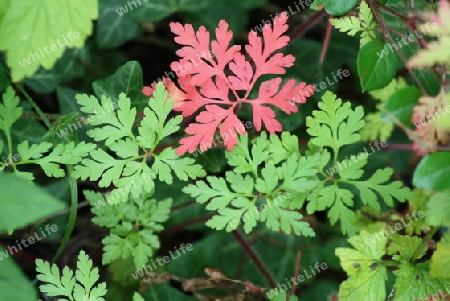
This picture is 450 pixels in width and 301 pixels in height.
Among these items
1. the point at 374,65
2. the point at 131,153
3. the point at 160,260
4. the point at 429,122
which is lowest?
the point at 160,260

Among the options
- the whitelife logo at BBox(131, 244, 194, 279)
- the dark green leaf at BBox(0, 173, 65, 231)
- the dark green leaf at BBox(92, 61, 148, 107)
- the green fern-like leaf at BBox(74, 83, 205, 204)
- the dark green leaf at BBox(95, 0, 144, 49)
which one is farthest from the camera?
the dark green leaf at BBox(95, 0, 144, 49)

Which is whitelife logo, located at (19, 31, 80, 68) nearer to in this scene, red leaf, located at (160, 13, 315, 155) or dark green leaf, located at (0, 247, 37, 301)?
red leaf, located at (160, 13, 315, 155)

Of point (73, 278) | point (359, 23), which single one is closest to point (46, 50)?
point (73, 278)

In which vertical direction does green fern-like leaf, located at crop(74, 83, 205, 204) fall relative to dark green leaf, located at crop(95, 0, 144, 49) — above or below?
below

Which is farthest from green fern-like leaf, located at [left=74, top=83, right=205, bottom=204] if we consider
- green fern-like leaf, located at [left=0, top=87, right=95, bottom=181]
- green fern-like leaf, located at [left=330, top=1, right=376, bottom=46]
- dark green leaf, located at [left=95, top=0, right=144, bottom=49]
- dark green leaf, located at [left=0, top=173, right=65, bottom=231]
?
dark green leaf, located at [left=95, top=0, right=144, bottom=49]

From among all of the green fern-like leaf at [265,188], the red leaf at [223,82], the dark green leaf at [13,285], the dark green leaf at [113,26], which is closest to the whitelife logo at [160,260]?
the green fern-like leaf at [265,188]

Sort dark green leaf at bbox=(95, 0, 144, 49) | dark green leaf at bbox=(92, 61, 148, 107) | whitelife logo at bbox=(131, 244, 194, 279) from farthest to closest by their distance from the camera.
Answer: dark green leaf at bbox=(95, 0, 144, 49) → whitelife logo at bbox=(131, 244, 194, 279) → dark green leaf at bbox=(92, 61, 148, 107)

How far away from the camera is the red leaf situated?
1475 millimetres

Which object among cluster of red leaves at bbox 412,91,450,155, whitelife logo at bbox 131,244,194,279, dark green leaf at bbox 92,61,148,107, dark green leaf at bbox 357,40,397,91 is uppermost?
dark green leaf at bbox 92,61,148,107

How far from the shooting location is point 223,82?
60.1 inches

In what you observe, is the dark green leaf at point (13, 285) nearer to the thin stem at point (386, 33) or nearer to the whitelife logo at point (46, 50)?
the whitelife logo at point (46, 50)

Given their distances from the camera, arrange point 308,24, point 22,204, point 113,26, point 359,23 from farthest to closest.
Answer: point 113,26 < point 308,24 < point 359,23 < point 22,204

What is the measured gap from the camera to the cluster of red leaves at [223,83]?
1475 millimetres

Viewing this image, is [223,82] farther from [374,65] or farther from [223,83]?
[374,65]
